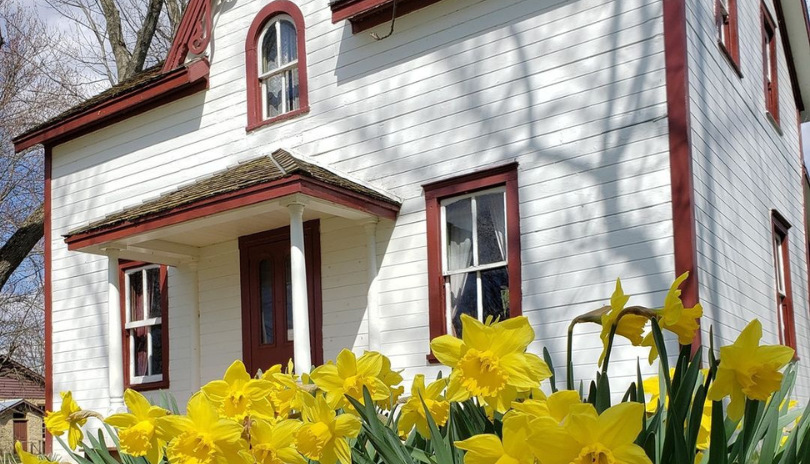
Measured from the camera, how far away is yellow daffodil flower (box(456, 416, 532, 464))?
1261mm

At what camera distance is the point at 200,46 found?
1125cm

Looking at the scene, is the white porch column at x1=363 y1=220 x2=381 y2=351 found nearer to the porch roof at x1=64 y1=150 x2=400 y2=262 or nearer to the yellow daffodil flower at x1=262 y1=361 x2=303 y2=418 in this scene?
the porch roof at x1=64 y1=150 x2=400 y2=262

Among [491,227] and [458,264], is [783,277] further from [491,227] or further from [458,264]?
[458,264]

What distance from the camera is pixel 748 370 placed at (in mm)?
1353

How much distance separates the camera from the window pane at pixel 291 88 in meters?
10.5

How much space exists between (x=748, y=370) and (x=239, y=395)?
1.06m

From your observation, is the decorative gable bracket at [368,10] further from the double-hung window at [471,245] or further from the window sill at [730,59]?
the window sill at [730,59]

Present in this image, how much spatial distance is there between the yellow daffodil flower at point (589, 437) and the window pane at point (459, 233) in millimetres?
7568

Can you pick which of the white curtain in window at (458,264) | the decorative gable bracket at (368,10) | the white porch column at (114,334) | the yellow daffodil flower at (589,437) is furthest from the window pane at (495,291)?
the yellow daffodil flower at (589,437)

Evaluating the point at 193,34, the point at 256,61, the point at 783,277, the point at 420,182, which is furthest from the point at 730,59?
the point at 193,34

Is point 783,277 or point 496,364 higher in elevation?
point 783,277

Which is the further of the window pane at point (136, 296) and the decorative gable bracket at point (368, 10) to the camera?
the window pane at point (136, 296)

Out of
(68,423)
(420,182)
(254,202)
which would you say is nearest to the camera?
(68,423)

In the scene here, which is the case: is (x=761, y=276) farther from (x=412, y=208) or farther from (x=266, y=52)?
(x=266, y=52)
